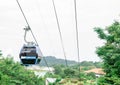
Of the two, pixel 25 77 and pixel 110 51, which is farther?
pixel 25 77

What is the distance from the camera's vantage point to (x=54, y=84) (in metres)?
58.5

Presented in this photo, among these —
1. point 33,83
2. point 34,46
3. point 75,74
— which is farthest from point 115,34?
point 75,74

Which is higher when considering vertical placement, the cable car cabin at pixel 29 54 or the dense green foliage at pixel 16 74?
the dense green foliage at pixel 16 74

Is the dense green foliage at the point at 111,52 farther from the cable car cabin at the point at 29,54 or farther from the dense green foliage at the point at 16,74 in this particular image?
the dense green foliage at the point at 16,74

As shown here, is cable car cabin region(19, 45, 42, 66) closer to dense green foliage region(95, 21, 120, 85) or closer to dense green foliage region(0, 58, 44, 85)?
dense green foliage region(95, 21, 120, 85)

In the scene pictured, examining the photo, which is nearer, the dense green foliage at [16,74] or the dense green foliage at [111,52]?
the dense green foliage at [111,52]

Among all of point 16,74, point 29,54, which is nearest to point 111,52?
point 29,54

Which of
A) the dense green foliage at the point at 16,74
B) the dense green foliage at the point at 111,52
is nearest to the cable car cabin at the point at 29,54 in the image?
the dense green foliage at the point at 111,52

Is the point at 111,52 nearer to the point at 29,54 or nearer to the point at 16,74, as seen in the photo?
the point at 29,54

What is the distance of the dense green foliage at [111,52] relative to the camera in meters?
24.0

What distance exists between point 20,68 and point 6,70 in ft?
21.8

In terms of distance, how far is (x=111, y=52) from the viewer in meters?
24.5

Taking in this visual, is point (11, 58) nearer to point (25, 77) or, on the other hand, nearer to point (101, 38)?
point (25, 77)

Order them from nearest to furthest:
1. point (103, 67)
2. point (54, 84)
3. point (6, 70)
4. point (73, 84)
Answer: point (103, 67) < point (6, 70) < point (54, 84) < point (73, 84)
